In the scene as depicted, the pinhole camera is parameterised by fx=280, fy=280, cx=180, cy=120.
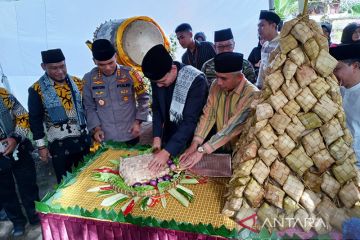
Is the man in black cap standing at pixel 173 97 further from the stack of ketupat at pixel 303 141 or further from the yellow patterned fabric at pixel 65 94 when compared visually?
the yellow patterned fabric at pixel 65 94

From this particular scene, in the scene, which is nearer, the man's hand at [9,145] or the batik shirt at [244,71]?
the man's hand at [9,145]

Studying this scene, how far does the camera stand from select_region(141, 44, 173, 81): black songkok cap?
207 cm

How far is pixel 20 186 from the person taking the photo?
301 cm

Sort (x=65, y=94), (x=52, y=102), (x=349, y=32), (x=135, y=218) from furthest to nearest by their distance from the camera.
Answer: (x=349, y=32) < (x=65, y=94) < (x=52, y=102) < (x=135, y=218)

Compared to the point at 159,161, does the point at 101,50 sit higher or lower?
higher

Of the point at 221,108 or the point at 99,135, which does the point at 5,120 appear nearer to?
the point at 99,135

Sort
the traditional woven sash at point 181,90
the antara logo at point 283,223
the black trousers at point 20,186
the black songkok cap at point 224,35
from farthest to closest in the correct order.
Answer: the black songkok cap at point 224,35 → the black trousers at point 20,186 → the traditional woven sash at point 181,90 → the antara logo at point 283,223

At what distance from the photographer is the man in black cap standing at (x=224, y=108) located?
181 centimetres

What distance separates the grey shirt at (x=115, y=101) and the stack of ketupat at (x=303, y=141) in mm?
1875

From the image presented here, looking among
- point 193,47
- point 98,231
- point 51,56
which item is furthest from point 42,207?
point 193,47

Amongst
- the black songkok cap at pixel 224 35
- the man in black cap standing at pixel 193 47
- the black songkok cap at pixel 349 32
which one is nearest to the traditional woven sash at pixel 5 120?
the black songkok cap at pixel 224 35

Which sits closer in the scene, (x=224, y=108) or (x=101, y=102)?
(x=224, y=108)

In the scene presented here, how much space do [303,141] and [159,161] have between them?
890mm

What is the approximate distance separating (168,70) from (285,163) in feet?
3.86
